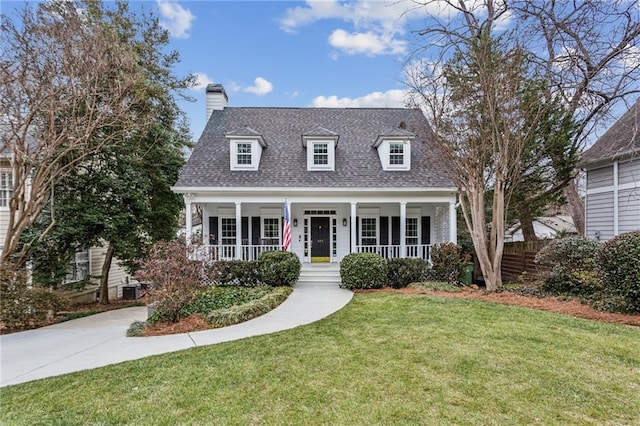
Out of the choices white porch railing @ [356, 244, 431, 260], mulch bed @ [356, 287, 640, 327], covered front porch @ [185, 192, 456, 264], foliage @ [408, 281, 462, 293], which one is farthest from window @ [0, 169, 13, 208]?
foliage @ [408, 281, 462, 293]

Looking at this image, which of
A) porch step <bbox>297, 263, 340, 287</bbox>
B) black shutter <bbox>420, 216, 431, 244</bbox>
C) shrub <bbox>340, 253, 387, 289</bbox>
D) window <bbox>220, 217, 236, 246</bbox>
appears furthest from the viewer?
black shutter <bbox>420, 216, 431, 244</bbox>

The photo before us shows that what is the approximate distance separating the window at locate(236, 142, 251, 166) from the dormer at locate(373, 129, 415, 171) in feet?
17.3

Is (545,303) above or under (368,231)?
under

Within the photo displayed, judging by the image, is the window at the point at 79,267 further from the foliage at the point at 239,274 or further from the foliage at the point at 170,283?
the foliage at the point at 170,283

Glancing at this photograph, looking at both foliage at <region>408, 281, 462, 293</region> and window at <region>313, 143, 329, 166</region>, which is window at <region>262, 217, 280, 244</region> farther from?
foliage at <region>408, 281, 462, 293</region>

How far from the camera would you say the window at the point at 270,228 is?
13914 millimetres

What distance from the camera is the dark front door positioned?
14.1 metres

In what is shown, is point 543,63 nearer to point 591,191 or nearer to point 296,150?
point 591,191

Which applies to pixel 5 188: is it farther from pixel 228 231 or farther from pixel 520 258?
pixel 520 258

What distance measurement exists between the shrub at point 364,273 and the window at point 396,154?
15.3 feet

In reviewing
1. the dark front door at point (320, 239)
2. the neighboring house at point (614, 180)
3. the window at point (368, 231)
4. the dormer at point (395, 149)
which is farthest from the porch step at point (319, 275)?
the neighboring house at point (614, 180)

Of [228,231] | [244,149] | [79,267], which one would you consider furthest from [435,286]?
[79,267]

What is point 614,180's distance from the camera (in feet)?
38.4

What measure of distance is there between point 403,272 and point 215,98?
1173 centimetres
